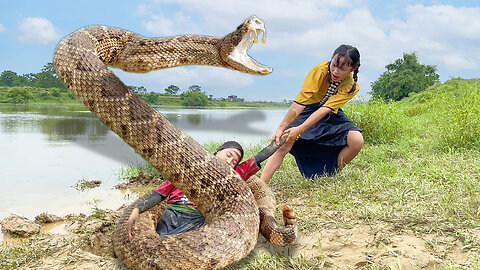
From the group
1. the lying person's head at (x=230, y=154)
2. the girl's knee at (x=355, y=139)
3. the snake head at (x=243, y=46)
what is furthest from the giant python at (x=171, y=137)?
the girl's knee at (x=355, y=139)

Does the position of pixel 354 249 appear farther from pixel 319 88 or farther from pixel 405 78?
pixel 405 78

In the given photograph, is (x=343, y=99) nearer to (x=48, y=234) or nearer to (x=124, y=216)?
(x=124, y=216)

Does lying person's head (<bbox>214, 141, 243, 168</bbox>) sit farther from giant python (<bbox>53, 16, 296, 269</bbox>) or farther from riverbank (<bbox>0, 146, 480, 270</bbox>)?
riverbank (<bbox>0, 146, 480, 270</bbox>)

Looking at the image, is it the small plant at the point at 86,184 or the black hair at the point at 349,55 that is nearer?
the black hair at the point at 349,55

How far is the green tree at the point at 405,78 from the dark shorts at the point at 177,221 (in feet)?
149

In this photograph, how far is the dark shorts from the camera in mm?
4383

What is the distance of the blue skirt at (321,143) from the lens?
6227 mm

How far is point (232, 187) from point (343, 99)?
2.61 m

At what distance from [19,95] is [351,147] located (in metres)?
52.3

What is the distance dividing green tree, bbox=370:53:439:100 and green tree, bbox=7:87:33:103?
44401mm

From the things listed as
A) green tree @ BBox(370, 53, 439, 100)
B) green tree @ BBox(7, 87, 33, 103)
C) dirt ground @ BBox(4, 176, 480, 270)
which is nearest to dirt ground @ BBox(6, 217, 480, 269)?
dirt ground @ BBox(4, 176, 480, 270)

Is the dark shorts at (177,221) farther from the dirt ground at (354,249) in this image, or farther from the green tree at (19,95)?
the green tree at (19,95)

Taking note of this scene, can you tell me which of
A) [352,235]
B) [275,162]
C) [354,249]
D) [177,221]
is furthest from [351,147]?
[177,221]

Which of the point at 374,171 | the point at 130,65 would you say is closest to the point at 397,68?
the point at 374,171
